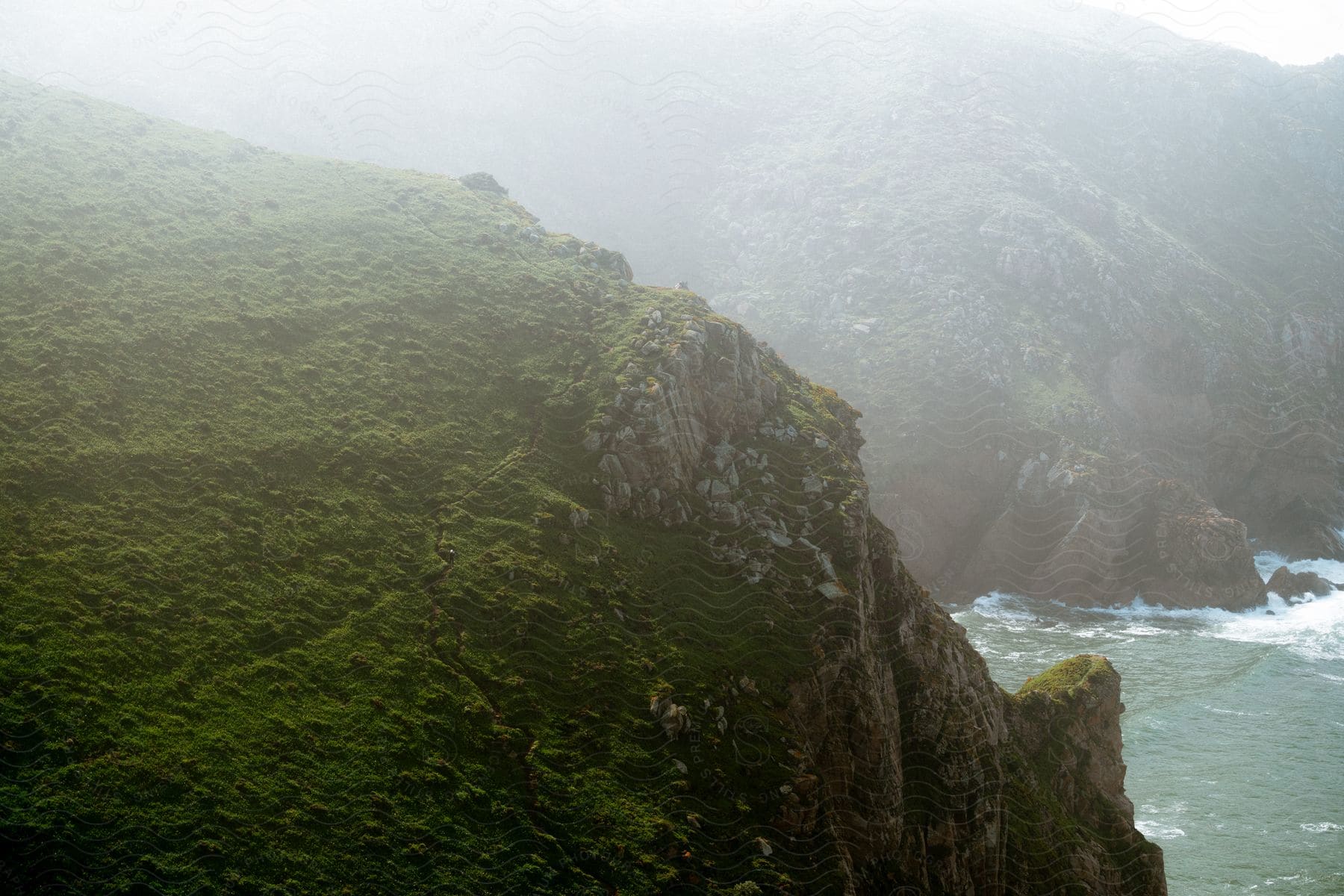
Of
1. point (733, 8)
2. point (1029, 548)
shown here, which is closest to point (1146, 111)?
point (733, 8)

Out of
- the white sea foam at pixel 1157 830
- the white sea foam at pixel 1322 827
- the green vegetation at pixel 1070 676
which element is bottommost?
the white sea foam at pixel 1157 830

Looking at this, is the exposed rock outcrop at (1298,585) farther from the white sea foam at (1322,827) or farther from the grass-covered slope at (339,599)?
the grass-covered slope at (339,599)

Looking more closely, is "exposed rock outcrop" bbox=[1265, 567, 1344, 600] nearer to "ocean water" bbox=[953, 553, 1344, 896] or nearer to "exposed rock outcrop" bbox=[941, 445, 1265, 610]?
"ocean water" bbox=[953, 553, 1344, 896]

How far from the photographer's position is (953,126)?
129750 millimetres

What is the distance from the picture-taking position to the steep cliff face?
109ft

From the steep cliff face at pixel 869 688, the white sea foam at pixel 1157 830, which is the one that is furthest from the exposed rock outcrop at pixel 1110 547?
the steep cliff face at pixel 869 688

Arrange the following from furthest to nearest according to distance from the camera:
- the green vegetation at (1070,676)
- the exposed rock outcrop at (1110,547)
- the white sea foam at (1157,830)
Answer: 1. the exposed rock outcrop at (1110,547)
2. the white sea foam at (1157,830)
3. the green vegetation at (1070,676)

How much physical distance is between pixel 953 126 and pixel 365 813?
129577 mm

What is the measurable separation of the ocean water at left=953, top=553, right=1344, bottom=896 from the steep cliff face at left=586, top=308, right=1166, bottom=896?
10.5m

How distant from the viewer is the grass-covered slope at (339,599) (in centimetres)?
2317

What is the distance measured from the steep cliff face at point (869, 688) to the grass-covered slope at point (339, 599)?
135cm

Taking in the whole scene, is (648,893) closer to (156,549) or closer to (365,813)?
(365,813)

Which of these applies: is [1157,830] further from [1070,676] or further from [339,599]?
[339,599]

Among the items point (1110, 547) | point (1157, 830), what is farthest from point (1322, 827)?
point (1110, 547)
